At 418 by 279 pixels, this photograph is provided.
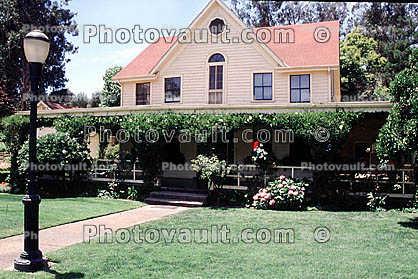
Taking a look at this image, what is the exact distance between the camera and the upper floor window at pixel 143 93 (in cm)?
2177

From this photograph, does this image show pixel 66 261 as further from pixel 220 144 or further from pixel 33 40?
pixel 220 144

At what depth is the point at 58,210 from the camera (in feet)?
40.3

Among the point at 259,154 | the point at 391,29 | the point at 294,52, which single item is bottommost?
the point at 259,154

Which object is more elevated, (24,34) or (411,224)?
(24,34)

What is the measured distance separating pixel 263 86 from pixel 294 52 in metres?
2.61

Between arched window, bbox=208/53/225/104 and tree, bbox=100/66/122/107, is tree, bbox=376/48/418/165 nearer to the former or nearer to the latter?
arched window, bbox=208/53/225/104

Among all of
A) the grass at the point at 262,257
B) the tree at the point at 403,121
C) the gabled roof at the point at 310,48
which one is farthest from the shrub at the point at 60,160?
the tree at the point at 403,121

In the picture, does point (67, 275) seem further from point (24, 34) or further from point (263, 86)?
point (24, 34)

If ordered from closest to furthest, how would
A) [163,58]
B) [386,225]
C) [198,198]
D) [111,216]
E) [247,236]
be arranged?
[247,236]
[386,225]
[111,216]
[198,198]
[163,58]

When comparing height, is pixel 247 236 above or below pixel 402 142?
below

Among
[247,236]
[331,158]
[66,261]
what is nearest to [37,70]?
[66,261]

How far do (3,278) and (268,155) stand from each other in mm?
10170

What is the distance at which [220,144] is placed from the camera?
50.0 ft

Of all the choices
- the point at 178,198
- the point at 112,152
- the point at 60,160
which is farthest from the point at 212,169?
the point at 60,160
